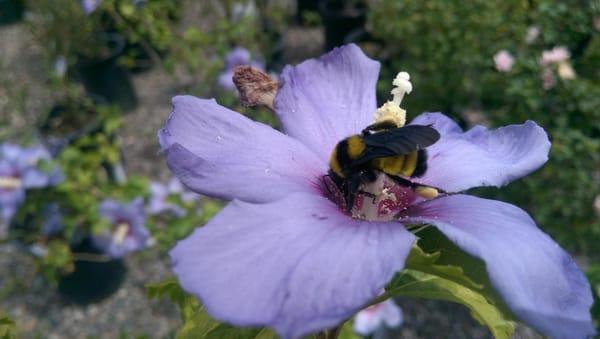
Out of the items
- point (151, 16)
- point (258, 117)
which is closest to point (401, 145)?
point (258, 117)

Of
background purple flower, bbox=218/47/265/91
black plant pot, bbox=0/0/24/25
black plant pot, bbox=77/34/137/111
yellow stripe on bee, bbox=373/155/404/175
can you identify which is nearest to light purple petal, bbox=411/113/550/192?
yellow stripe on bee, bbox=373/155/404/175

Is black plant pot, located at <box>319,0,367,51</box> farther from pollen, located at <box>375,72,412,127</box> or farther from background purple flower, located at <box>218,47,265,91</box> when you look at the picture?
pollen, located at <box>375,72,412,127</box>

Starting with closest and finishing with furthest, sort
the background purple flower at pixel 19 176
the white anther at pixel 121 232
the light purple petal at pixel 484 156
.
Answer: the light purple petal at pixel 484 156, the background purple flower at pixel 19 176, the white anther at pixel 121 232

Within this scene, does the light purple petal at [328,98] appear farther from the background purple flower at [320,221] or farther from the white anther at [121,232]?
the white anther at [121,232]

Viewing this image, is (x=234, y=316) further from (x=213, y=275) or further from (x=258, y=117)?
(x=258, y=117)

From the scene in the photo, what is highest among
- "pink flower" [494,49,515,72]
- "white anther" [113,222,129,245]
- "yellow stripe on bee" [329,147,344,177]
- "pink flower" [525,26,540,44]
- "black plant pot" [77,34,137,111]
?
"yellow stripe on bee" [329,147,344,177]

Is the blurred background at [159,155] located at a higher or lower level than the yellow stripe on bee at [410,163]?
lower

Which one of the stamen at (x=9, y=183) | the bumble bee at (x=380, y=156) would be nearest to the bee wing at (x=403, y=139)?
the bumble bee at (x=380, y=156)
